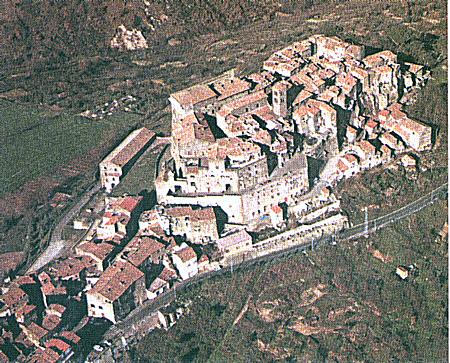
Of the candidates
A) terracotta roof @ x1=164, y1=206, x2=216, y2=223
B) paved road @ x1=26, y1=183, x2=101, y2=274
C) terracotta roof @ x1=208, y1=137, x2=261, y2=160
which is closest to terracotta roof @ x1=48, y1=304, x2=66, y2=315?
paved road @ x1=26, y1=183, x2=101, y2=274

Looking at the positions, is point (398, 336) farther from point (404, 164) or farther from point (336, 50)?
point (336, 50)

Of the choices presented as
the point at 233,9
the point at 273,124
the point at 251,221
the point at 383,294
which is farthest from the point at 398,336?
the point at 233,9

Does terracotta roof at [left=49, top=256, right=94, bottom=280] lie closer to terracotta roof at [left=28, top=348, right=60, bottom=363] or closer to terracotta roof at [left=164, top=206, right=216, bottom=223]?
terracotta roof at [left=164, top=206, right=216, bottom=223]

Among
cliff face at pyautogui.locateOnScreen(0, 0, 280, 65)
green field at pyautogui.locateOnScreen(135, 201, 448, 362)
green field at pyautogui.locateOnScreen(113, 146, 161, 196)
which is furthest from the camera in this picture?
cliff face at pyautogui.locateOnScreen(0, 0, 280, 65)

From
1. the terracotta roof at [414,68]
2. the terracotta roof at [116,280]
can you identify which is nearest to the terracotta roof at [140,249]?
the terracotta roof at [116,280]

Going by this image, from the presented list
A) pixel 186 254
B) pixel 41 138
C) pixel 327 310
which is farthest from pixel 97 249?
pixel 41 138

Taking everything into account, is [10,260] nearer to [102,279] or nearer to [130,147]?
[102,279]

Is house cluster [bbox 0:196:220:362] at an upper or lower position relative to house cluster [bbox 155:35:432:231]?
lower
